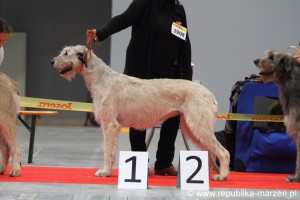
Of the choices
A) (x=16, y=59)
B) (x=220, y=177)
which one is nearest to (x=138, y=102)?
(x=220, y=177)

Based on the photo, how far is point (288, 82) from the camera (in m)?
5.02

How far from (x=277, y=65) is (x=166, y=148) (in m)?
1.32

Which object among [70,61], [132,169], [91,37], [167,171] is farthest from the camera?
[167,171]

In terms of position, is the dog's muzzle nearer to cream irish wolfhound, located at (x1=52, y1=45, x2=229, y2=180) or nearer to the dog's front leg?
cream irish wolfhound, located at (x1=52, y1=45, x2=229, y2=180)

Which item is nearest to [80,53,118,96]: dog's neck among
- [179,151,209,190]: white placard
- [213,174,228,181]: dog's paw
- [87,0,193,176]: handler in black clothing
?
[87,0,193,176]: handler in black clothing

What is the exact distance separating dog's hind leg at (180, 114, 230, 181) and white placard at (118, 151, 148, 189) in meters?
0.63

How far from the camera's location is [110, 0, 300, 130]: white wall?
34.7 feet

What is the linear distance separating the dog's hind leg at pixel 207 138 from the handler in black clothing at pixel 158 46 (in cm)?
49

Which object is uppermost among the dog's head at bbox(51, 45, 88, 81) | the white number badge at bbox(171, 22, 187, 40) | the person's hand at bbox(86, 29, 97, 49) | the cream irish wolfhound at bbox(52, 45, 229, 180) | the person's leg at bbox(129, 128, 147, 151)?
the white number badge at bbox(171, 22, 187, 40)

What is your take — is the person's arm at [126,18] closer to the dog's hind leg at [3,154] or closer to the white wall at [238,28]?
the dog's hind leg at [3,154]

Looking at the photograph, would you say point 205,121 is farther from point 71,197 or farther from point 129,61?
point 71,197

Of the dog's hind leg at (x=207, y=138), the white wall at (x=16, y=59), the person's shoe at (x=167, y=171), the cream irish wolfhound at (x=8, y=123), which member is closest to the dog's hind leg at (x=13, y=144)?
the cream irish wolfhound at (x=8, y=123)

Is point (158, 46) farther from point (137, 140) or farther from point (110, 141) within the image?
point (110, 141)

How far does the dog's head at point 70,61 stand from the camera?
184 inches
